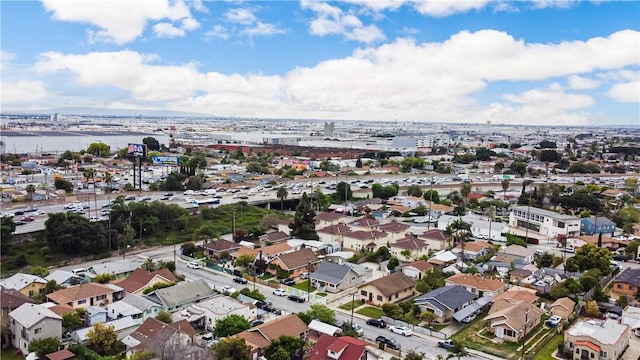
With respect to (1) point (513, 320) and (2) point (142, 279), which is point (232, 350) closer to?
(2) point (142, 279)

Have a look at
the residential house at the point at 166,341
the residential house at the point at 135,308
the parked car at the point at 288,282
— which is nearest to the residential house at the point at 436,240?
the parked car at the point at 288,282

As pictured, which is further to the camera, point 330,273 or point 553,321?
point 330,273

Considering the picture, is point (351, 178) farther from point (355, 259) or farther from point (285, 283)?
point (285, 283)

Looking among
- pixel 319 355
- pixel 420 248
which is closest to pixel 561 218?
pixel 420 248

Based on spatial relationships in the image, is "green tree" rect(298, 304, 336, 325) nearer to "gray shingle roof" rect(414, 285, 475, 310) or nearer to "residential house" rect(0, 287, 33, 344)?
"gray shingle roof" rect(414, 285, 475, 310)

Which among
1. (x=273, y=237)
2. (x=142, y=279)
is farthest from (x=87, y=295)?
(x=273, y=237)

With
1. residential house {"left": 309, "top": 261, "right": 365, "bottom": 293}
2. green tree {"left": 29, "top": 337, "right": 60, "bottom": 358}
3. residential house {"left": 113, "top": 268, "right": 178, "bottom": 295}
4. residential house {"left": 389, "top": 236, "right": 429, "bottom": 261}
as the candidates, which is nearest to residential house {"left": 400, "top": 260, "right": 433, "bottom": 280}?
residential house {"left": 309, "top": 261, "right": 365, "bottom": 293}

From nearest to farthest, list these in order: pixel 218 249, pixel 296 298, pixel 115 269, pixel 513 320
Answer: pixel 513 320, pixel 296 298, pixel 115 269, pixel 218 249
